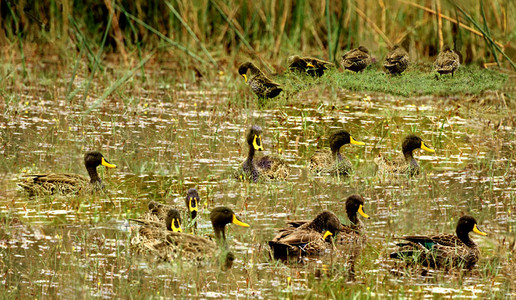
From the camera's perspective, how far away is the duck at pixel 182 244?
251 inches

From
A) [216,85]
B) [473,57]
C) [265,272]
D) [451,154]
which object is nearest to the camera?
[265,272]

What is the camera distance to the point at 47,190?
7.77 m

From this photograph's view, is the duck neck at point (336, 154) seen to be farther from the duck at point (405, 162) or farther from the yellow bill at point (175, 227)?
the yellow bill at point (175, 227)

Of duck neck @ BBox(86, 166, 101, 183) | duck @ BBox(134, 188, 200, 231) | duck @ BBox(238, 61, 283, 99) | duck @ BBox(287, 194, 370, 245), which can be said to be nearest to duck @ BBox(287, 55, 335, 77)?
duck @ BBox(238, 61, 283, 99)

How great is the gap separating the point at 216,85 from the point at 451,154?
3.48 m

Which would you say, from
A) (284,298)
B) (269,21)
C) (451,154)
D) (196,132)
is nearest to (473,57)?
(269,21)

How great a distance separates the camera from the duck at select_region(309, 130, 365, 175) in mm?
8625

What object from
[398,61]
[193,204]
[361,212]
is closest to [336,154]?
[398,61]

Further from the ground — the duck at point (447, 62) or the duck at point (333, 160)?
the duck at point (447, 62)

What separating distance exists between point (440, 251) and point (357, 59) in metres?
3.55

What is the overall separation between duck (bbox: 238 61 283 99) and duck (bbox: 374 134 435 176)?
140 centimetres

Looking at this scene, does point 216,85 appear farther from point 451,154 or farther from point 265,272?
point 265,272

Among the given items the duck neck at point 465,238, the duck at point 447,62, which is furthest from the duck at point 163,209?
the duck at point 447,62

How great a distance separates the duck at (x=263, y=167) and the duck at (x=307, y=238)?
1.33 m
